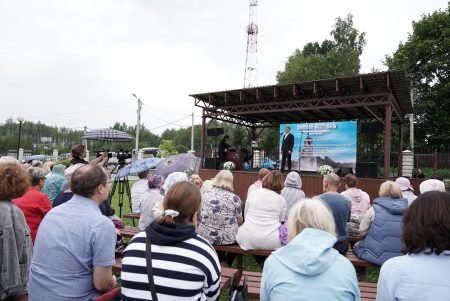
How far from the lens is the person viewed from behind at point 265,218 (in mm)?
3725

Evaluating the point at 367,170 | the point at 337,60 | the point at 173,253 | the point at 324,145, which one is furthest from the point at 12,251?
the point at 337,60

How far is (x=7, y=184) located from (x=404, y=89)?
11254mm

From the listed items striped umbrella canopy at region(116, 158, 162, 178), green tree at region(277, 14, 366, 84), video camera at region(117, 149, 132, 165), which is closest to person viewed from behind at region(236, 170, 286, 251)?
striped umbrella canopy at region(116, 158, 162, 178)

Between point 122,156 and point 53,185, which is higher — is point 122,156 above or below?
above

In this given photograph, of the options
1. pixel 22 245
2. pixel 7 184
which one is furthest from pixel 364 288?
pixel 7 184

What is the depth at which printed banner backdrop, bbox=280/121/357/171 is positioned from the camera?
552 inches

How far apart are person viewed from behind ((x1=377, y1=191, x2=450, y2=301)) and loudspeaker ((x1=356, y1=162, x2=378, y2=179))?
9.59 metres

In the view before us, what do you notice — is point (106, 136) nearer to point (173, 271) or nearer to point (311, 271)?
point (173, 271)

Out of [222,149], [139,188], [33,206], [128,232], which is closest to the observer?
[33,206]

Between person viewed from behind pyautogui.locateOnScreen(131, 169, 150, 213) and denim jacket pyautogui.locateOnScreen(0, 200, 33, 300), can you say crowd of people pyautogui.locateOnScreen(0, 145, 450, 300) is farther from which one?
person viewed from behind pyautogui.locateOnScreen(131, 169, 150, 213)

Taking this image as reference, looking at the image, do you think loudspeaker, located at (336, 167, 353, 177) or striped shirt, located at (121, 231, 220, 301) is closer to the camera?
striped shirt, located at (121, 231, 220, 301)

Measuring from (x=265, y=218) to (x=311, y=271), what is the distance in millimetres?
2167

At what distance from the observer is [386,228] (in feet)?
11.5

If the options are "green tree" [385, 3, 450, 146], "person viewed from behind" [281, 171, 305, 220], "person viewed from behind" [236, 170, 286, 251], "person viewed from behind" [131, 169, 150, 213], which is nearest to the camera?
"person viewed from behind" [236, 170, 286, 251]
